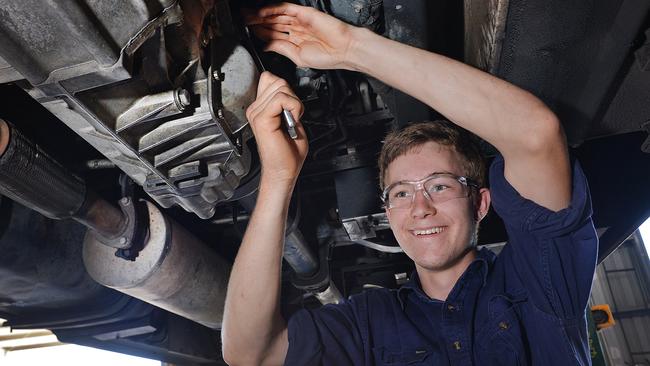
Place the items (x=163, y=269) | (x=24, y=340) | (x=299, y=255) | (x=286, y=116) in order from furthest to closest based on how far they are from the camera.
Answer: (x=24, y=340) < (x=299, y=255) < (x=163, y=269) < (x=286, y=116)

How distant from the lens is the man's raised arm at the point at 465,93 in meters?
0.81

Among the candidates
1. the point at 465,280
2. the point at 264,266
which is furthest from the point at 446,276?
the point at 264,266

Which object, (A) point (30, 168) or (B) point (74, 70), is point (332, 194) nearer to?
(A) point (30, 168)

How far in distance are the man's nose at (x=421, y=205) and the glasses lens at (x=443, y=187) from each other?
0.02 m

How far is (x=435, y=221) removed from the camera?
1.06 m

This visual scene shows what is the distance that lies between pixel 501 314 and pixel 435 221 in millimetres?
253

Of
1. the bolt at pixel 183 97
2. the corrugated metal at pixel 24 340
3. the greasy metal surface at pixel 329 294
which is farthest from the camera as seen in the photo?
the corrugated metal at pixel 24 340

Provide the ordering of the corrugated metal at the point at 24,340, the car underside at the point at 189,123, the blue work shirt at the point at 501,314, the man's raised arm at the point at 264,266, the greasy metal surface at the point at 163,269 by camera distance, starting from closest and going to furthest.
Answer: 1. the car underside at the point at 189,123
2. the blue work shirt at the point at 501,314
3. the man's raised arm at the point at 264,266
4. the greasy metal surface at the point at 163,269
5. the corrugated metal at the point at 24,340

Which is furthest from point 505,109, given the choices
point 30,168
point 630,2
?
point 30,168

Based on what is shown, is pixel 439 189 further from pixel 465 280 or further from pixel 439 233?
pixel 465 280

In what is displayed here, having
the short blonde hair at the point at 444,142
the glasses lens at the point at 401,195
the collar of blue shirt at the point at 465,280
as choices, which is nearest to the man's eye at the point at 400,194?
the glasses lens at the point at 401,195

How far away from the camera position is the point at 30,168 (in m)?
0.87

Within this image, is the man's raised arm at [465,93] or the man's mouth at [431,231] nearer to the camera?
the man's raised arm at [465,93]

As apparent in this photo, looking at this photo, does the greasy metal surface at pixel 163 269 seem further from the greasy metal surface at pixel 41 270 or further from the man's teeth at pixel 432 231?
the man's teeth at pixel 432 231
